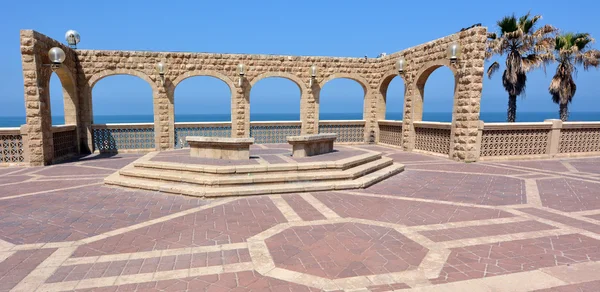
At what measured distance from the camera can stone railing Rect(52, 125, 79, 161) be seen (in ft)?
37.6

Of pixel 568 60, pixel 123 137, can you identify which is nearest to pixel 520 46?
pixel 568 60

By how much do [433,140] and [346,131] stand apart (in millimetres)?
4650

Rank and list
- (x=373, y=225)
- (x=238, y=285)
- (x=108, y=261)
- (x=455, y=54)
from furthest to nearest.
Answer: (x=455, y=54) → (x=373, y=225) → (x=108, y=261) → (x=238, y=285)

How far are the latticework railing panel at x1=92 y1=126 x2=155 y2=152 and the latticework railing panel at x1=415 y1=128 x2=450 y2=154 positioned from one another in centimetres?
1135

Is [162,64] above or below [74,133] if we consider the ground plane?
above

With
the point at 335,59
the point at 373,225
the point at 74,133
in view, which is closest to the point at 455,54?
the point at 335,59

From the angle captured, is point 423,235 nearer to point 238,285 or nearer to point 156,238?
point 238,285

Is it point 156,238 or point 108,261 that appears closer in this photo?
point 108,261

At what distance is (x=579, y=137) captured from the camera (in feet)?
42.9

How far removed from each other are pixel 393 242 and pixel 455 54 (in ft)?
28.7

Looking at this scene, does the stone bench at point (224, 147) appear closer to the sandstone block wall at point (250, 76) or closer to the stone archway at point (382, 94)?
the sandstone block wall at point (250, 76)

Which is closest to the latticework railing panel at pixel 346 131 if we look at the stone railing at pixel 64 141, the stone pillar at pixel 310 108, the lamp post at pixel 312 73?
the stone pillar at pixel 310 108

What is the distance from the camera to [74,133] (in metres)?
13.0

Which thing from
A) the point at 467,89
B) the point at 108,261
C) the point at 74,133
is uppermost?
the point at 467,89
